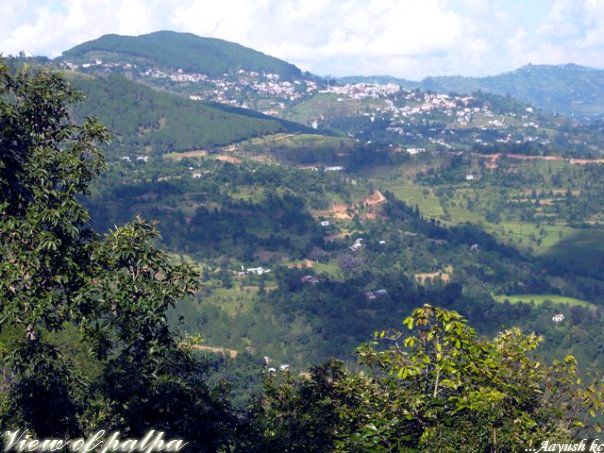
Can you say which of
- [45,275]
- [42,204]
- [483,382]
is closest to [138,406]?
[45,275]

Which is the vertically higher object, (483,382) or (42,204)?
(42,204)

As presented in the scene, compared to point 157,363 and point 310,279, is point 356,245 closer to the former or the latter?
point 310,279

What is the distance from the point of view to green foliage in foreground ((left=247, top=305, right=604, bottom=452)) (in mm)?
14484

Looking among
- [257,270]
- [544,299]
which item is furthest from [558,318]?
[257,270]

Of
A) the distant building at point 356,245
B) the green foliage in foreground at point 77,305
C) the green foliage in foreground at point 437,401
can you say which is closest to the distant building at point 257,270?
the distant building at point 356,245

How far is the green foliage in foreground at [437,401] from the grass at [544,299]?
130m

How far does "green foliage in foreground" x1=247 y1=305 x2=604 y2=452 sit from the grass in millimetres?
129684

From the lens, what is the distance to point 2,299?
16.8 m

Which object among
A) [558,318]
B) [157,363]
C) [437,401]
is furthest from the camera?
[558,318]

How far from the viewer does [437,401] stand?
49.1ft

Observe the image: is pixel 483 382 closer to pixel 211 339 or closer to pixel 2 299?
pixel 2 299

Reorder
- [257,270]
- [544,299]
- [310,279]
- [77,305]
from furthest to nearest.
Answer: [257,270] < [544,299] < [310,279] < [77,305]

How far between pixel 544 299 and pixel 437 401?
459 feet

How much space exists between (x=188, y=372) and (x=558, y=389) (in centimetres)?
858
